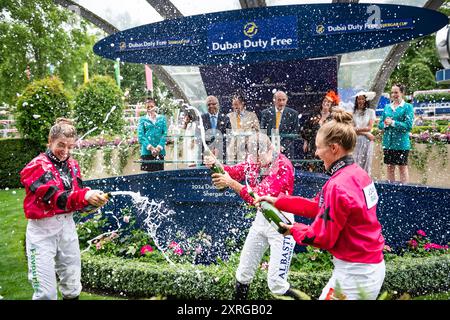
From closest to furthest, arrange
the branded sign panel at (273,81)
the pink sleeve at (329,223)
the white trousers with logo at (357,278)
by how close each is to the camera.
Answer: the pink sleeve at (329,223) → the white trousers with logo at (357,278) → the branded sign panel at (273,81)

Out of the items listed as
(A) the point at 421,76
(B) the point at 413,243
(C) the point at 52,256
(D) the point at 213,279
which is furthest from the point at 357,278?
(A) the point at 421,76

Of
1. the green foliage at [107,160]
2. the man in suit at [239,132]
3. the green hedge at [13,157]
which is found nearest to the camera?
the man in suit at [239,132]

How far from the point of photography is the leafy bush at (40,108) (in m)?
12.0

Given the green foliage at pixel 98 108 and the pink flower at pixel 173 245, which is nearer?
the pink flower at pixel 173 245

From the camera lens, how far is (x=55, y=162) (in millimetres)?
4016

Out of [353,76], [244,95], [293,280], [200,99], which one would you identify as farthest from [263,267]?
[200,99]

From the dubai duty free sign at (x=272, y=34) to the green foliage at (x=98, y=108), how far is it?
16.7ft

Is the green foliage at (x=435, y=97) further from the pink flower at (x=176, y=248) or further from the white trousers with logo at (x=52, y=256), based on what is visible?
the white trousers with logo at (x=52, y=256)

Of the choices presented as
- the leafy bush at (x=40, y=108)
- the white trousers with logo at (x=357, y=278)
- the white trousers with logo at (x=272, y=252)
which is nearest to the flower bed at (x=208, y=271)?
the white trousers with logo at (x=272, y=252)

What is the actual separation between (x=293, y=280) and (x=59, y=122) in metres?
2.85

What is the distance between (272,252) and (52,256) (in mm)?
1925

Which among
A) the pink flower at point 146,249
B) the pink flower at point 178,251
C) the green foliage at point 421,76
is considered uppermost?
the green foliage at point 421,76

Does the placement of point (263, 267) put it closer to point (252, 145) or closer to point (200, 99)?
point (252, 145)

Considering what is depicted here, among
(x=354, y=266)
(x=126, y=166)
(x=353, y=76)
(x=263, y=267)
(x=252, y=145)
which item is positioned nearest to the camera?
(x=354, y=266)
